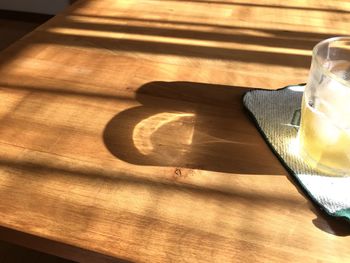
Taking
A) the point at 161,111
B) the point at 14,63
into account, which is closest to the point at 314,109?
the point at 161,111

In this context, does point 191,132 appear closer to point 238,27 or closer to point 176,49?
point 176,49

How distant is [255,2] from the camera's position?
38.7 inches

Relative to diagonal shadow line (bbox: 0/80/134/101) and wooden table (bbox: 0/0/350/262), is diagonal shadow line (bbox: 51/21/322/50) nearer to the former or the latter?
wooden table (bbox: 0/0/350/262)

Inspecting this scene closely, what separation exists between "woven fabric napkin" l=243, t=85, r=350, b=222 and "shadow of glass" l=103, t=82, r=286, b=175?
0.05ft

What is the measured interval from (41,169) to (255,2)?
0.69 metres

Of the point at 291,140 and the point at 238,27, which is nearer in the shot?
the point at 291,140

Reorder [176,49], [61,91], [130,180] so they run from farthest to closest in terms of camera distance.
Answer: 1. [176,49]
2. [61,91]
3. [130,180]

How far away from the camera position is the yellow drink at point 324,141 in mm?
493

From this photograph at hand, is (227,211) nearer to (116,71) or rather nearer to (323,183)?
(323,183)

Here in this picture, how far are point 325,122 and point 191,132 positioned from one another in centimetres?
17

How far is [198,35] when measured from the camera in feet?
2.71

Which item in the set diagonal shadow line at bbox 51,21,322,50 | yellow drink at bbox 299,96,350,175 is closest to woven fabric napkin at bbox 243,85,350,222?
yellow drink at bbox 299,96,350,175

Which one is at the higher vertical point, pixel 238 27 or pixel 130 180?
pixel 238 27

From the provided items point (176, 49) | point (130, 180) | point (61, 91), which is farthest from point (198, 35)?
point (130, 180)
